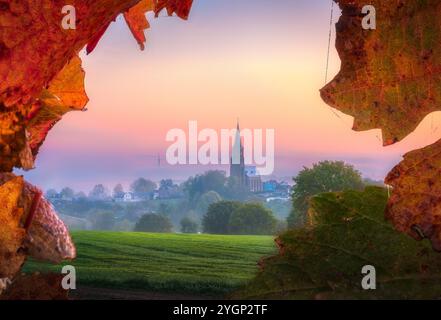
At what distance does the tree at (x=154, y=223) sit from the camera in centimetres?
798

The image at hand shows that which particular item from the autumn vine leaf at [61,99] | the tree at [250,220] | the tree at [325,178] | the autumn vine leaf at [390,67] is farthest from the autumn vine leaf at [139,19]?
the tree at [250,220]

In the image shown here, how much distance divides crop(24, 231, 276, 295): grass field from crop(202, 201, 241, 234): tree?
58cm

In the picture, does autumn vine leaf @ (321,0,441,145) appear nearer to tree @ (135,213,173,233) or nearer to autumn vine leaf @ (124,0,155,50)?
autumn vine leaf @ (124,0,155,50)

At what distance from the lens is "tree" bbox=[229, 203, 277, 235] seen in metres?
8.13

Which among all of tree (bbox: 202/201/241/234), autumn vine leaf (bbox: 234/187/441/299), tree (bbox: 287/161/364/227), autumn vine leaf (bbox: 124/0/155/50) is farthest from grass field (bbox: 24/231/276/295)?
autumn vine leaf (bbox: 234/187/441/299)

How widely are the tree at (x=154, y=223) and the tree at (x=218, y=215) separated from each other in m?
0.60

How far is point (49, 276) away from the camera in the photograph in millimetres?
230

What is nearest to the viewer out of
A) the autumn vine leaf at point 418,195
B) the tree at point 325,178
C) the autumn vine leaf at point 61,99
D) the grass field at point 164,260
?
the autumn vine leaf at point 418,195

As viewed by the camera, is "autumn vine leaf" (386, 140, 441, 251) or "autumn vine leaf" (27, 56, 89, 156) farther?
"autumn vine leaf" (27, 56, 89, 156)

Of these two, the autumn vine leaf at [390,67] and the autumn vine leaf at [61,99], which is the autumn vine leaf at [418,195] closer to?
the autumn vine leaf at [390,67]

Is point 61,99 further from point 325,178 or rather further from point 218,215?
point 325,178

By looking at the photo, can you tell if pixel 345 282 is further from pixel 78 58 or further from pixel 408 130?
pixel 78 58
